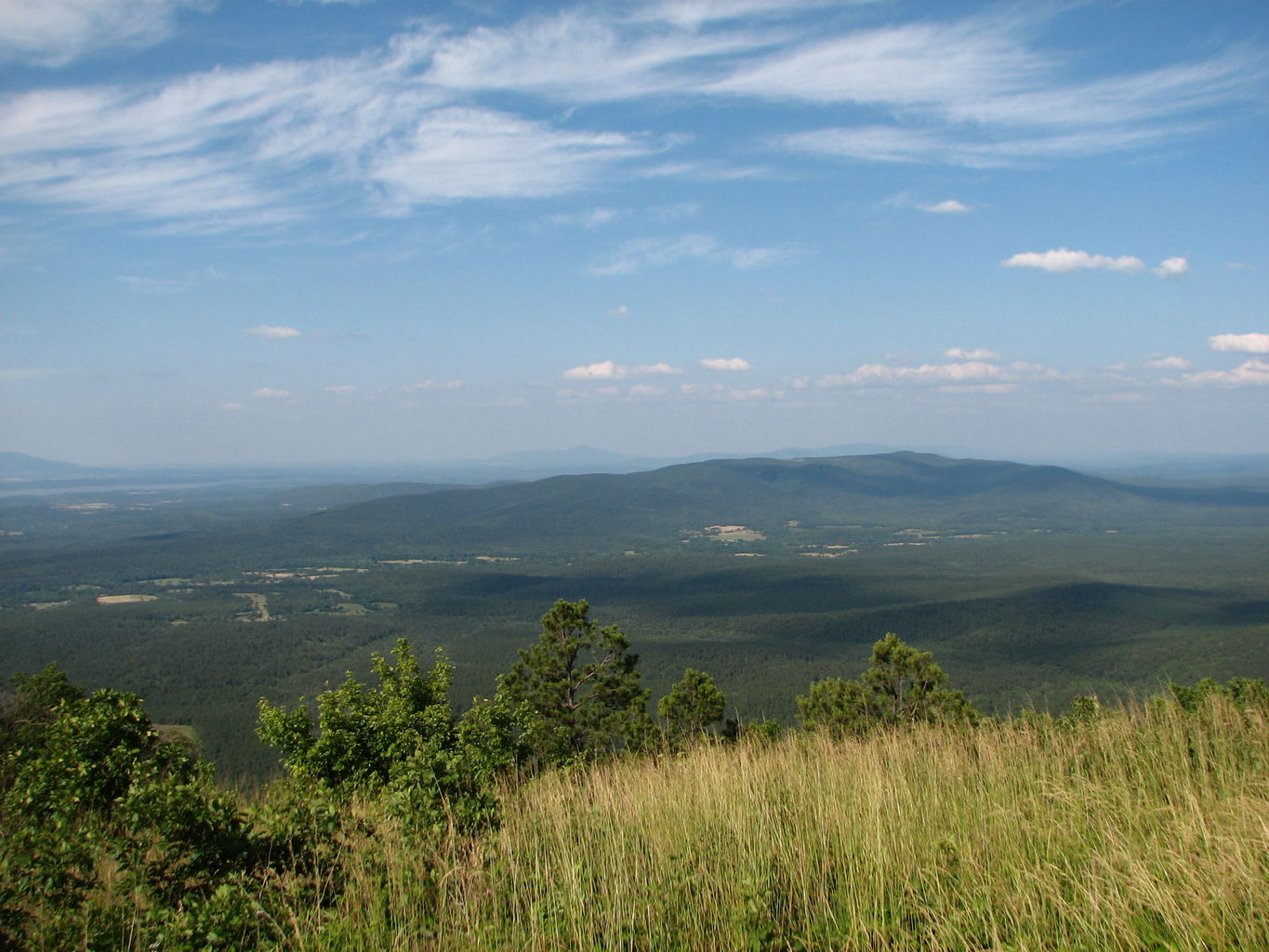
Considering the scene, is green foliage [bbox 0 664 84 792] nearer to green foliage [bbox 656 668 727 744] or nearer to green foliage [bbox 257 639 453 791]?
green foliage [bbox 257 639 453 791]

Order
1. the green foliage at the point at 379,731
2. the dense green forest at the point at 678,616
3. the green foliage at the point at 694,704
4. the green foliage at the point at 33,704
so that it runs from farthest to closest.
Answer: the dense green forest at the point at 678,616
the green foliage at the point at 694,704
the green foliage at the point at 33,704
the green foliage at the point at 379,731

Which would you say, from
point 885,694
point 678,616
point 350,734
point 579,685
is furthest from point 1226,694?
point 678,616

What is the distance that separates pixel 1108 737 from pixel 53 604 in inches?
6772

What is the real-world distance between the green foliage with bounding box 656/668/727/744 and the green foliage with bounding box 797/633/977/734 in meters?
2.78

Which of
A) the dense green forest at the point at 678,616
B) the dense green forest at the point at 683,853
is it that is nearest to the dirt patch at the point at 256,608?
the dense green forest at the point at 678,616

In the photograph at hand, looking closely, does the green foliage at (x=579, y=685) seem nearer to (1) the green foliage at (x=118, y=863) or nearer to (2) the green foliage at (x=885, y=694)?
(2) the green foliage at (x=885, y=694)

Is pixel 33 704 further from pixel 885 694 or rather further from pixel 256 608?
pixel 256 608

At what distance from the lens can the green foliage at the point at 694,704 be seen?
716 inches

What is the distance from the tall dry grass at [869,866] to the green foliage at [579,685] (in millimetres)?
14504

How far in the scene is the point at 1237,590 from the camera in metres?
119

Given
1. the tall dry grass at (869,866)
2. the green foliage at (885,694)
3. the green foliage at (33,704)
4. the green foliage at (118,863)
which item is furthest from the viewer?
the green foliage at (885,694)

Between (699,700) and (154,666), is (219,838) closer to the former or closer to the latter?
(699,700)

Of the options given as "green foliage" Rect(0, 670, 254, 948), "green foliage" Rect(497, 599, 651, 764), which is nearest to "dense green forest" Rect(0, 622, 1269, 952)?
"green foliage" Rect(0, 670, 254, 948)

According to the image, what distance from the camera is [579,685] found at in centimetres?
2145
